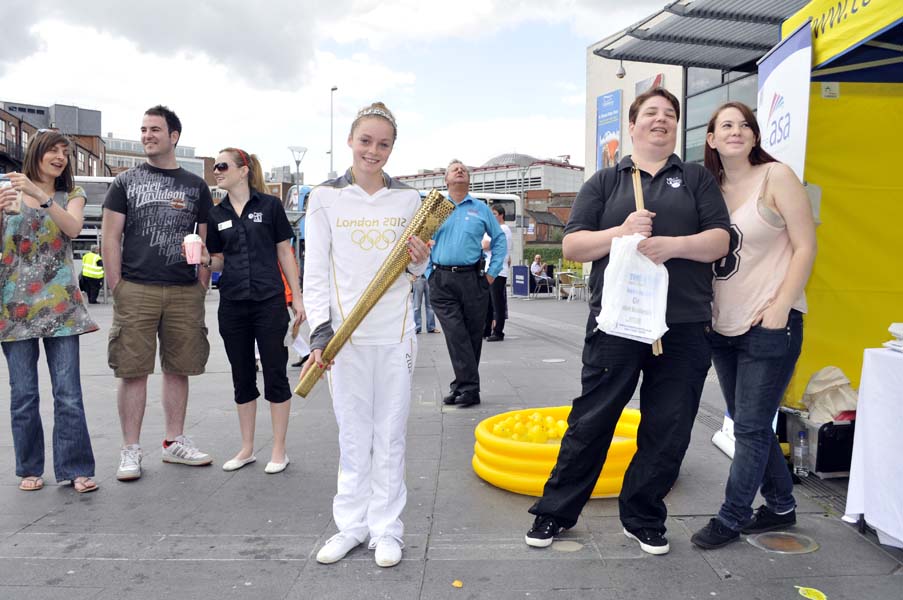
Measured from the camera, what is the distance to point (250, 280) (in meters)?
4.28

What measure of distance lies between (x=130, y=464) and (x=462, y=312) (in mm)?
2910

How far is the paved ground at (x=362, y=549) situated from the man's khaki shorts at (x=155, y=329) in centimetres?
68

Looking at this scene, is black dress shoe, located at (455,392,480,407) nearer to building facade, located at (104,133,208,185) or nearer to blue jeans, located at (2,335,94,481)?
blue jeans, located at (2,335,94,481)

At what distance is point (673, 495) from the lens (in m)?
3.83

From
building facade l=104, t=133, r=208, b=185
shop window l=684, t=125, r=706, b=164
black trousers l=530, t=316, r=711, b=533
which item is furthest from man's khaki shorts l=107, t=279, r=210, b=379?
building facade l=104, t=133, r=208, b=185

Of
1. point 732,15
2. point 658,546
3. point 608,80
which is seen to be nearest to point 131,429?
point 658,546

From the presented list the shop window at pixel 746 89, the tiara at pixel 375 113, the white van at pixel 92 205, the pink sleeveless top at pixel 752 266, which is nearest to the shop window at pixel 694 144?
the shop window at pixel 746 89

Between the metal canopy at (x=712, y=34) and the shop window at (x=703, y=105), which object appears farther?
the shop window at (x=703, y=105)

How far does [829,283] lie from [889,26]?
5.07 feet

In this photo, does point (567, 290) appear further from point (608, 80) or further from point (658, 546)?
point (658, 546)

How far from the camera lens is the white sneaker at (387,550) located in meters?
2.96

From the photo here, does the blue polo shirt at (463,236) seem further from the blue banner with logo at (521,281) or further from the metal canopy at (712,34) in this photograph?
the blue banner with logo at (521,281)

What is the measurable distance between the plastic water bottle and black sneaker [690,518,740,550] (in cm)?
100

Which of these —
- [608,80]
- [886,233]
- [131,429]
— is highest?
[608,80]
